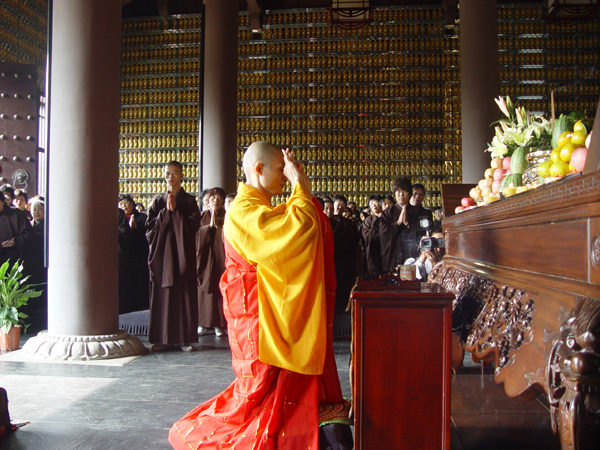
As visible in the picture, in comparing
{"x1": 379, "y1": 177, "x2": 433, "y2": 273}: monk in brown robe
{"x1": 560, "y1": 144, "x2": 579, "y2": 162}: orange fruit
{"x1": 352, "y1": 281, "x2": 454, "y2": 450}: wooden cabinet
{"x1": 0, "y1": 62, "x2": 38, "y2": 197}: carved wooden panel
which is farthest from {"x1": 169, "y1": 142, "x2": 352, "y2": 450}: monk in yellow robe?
{"x1": 0, "y1": 62, "x2": 38, "y2": 197}: carved wooden panel

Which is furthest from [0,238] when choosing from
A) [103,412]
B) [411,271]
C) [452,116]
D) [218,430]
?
[452,116]

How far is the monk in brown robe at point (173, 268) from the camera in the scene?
17.1ft

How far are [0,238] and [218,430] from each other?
5.16 m

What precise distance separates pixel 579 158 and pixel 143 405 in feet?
8.78

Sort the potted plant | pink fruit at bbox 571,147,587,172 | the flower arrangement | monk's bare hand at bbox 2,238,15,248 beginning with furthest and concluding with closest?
1. monk's bare hand at bbox 2,238,15,248
2. the potted plant
3. the flower arrangement
4. pink fruit at bbox 571,147,587,172

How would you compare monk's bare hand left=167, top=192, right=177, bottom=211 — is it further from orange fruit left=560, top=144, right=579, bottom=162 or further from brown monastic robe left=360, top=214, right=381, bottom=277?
orange fruit left=560, top=144, right=579, bottom=162

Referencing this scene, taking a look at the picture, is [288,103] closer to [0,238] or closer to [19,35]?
[19,35]

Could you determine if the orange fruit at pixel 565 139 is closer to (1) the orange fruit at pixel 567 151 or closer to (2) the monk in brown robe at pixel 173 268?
(1) the orange fruit at pixel 567 151

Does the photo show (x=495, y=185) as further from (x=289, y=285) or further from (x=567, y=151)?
(x=289, y=285)

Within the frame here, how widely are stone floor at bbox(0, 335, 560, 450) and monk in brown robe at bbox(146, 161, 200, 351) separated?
0.43 metres

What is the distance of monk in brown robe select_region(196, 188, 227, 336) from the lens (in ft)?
19.4

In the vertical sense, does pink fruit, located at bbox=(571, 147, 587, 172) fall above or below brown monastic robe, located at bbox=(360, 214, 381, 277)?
above

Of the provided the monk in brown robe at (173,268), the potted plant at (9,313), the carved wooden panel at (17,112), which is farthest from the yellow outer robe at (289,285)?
the carved wooden panel at (17,112)

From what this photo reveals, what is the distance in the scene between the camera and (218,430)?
8.38 ft
